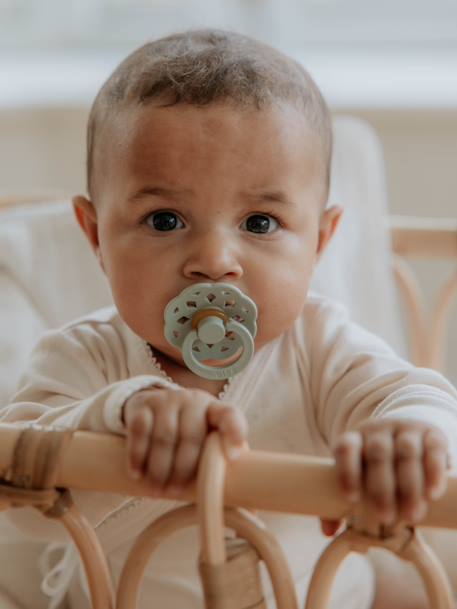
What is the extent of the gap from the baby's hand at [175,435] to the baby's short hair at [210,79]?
0.99ft

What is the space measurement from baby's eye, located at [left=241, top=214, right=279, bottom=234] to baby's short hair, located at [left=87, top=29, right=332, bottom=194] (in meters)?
0.09

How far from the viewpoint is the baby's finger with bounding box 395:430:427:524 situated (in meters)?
0.58

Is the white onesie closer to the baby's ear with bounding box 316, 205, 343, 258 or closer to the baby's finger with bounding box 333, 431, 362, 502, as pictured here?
the baby's ear with bounding box 316, 205, 343, 258

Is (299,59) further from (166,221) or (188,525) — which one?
(188,525)

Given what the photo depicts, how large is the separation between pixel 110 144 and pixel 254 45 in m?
0.16

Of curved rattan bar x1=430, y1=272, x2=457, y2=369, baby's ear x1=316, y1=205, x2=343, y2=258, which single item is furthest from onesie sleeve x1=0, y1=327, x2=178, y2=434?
curved rattan bar x1=430, y1=272, x2=457, y2=369

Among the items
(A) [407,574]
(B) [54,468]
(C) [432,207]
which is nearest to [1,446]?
(B) [54,468]

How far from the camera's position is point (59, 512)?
0.65 meters

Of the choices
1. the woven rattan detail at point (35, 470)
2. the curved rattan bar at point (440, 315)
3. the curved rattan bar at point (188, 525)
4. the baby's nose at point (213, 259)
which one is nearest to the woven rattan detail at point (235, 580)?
the curved rattan bar at point (188, 525)

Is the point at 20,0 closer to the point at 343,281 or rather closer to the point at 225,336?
the point at 343,281

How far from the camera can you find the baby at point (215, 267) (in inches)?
32.3

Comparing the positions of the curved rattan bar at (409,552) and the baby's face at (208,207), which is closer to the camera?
the curved rattan bar at (409,552)

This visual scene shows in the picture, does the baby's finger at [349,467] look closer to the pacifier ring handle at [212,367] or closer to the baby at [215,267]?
the baby at [215,267]

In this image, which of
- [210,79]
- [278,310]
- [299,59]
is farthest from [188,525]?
[299,59]
